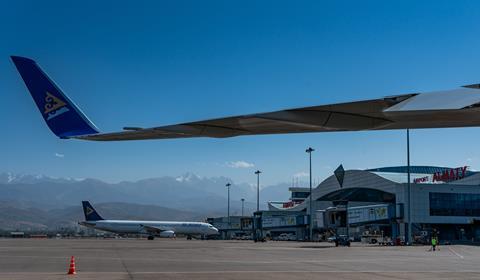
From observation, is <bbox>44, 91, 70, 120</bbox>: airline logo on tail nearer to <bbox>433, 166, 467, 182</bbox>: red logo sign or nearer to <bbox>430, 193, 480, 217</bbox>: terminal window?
<bbox>430, 193, 480, 217</bbox>: terminal window

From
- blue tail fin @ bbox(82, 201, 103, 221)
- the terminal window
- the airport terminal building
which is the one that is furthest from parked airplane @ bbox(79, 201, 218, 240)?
the terminal window

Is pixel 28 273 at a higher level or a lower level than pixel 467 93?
lower

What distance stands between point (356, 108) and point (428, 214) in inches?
3583

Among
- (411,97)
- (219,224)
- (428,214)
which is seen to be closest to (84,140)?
(411,97)

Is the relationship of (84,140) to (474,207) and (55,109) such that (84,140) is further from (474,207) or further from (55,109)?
(474,207)

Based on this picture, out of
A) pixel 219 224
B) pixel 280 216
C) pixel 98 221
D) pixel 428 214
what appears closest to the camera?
pixel 428 214

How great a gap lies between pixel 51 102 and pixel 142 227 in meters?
99.9

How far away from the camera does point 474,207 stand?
97.6 m

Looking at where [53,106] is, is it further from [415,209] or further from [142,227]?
[142,227]

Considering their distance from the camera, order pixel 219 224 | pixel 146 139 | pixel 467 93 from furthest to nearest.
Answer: pixel 219 224, pixel 146 139, pixel 467 93

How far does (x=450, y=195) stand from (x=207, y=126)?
9414cm

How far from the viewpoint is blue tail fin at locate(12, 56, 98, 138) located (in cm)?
1116

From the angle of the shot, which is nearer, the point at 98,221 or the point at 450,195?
the point at 450,195

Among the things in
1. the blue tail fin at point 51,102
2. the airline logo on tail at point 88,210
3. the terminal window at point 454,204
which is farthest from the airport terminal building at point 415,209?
the blue tail fin at point 51,102
